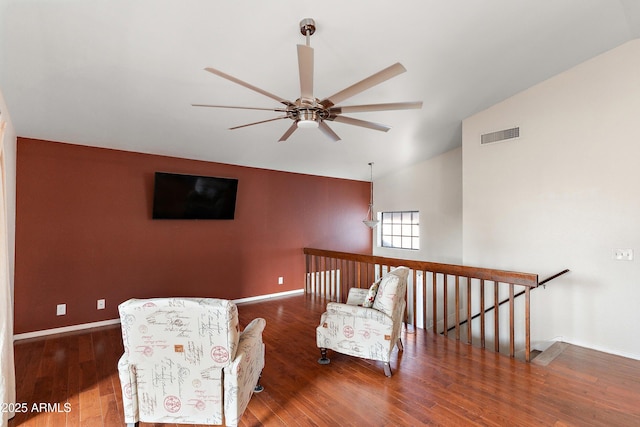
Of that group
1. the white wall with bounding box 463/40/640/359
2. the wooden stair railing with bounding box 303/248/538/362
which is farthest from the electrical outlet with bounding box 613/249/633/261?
the wooden stair railing with bounding box 303/248/538/362

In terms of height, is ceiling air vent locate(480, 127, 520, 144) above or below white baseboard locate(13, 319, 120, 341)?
above

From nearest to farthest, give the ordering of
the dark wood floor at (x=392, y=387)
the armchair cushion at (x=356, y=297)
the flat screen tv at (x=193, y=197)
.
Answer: the dark wood floor at (x=392, y=387), the armchair cushion at (x=356, y=297), the flat screen tv at (x=193, y=197)

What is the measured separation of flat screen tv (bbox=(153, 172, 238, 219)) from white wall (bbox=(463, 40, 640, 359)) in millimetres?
3994

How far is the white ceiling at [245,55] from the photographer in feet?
7.47

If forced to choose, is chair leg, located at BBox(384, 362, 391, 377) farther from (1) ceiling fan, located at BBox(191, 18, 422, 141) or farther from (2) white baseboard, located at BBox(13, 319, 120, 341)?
(2) white baseboard, located at BBox(13, 319, 120, 341)

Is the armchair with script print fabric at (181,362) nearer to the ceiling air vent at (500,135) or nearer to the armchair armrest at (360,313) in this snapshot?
the armchair armrest at (360,313)

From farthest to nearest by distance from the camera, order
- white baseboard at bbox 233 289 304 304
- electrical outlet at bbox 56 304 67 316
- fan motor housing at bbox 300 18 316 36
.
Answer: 1. white baseboard at bbox 233 289 304 304
2. electrical outlet at bbox 56 304 67 316
3. fan motor housing at bbox 300 18 316 36

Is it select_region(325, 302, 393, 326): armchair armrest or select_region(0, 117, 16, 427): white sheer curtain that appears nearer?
select_region(0, 117, 16, 427): white sheer curtain

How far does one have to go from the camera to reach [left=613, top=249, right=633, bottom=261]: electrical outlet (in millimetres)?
3391

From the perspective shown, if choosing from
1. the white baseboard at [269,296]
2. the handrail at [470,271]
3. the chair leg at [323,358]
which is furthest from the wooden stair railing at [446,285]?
the chair leg at [323,358]

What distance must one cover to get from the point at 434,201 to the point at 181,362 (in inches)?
223

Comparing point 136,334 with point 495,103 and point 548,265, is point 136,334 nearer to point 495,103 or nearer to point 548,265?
point 548,265

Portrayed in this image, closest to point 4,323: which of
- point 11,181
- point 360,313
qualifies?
point 11,181

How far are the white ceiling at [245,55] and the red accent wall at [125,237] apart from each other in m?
0.42
